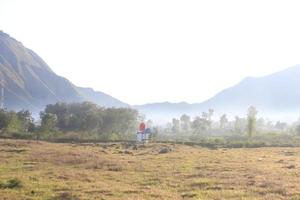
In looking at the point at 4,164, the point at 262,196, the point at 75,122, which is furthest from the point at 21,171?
the point at 75,122

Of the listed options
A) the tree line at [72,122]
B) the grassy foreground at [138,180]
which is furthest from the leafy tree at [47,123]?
the grassy foreground at [138,180]

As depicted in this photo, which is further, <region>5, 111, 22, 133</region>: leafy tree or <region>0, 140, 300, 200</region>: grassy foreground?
<region>5, 111, 22, 133</region>: leafy tree

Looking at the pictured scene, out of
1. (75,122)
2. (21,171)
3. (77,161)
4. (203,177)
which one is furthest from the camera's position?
(75,122)

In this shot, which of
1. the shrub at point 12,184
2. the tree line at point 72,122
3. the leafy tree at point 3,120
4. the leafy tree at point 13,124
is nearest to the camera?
the shrub at point 12,184

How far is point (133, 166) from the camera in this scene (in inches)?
1571

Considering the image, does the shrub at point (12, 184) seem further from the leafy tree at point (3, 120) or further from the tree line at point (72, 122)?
the leafy tree at point (3, 120)

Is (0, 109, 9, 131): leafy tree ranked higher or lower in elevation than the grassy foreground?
higher

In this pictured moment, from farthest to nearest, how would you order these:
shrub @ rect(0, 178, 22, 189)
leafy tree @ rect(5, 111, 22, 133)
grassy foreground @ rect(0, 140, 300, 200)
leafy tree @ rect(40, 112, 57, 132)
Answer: leafy tree @ rect(5, 111, 22, 133), leafy tree @ rect(40, 112, 57, 132), shrub @ rect(0, 178, 22, 189), grassy foreground @ rect(0, 140, 300, 200)

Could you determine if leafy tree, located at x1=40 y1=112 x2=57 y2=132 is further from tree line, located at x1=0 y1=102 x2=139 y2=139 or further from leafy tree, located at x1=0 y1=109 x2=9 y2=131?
leafy tree, located at x1=0 y1=109 x2=9 y2=131

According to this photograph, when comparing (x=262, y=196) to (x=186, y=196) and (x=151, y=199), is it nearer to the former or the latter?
(x=186, y=196)

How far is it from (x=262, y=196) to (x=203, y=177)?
873cm

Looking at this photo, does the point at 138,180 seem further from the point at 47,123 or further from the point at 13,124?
the point at 13,124

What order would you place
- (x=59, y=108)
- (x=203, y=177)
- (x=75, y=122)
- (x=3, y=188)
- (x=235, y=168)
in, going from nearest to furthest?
1. (x=3, y=188)
2. (x=203, y=177)
3. (x=235, y=168)
4. (x=75, y=122)
5. (x=59, y=108)

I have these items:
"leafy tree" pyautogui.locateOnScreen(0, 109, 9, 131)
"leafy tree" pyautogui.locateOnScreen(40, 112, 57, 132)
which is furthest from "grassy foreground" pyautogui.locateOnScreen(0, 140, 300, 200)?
"leafy tree" pyautogui.locateOnScreen(0, 109, 9, 131)
